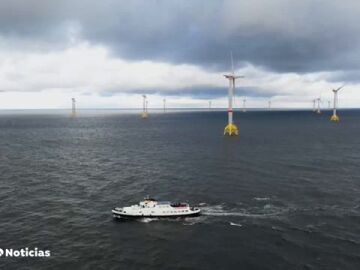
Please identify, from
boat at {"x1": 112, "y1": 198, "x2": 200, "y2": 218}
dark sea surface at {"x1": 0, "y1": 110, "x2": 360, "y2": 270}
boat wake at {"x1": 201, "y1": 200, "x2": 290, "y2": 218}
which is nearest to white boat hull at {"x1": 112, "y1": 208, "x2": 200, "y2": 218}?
boat at {"x1": 112, "y1": 198, "x2": 200, "y2": 218}

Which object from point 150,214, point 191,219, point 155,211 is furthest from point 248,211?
point 150,214

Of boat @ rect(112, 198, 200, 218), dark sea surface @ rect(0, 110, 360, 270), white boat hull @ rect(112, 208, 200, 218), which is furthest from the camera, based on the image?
boat @ rect(112, 198, 200, 218)

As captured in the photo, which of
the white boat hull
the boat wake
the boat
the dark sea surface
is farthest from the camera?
the boat

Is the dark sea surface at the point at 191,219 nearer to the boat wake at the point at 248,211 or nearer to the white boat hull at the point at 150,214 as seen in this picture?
the boat wake at the point at 248,211

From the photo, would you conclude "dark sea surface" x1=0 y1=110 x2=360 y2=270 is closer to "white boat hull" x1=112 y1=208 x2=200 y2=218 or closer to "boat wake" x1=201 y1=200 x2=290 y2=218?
"boat wake" x1=201 y1=200 x2=290 y2=218

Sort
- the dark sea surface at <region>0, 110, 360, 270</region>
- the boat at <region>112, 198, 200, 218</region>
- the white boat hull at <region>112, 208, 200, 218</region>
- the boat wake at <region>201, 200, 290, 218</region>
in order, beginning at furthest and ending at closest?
the boat at <region>112, 198, 200, 218</region>, the white boat hull at <region>112, 208, 200, 218</region>, the boat wake at <region>201, 200, 290, 218</region>, the dark sea surface at <region>0, 110, 360, 270</region>

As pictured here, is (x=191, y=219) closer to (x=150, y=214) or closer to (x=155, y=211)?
(x=155, y=211)

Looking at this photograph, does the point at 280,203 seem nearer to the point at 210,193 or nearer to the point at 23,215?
the point at 210,193

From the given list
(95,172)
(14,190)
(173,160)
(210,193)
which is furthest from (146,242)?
(173,160)

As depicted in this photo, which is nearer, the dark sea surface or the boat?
the dark sea surface
